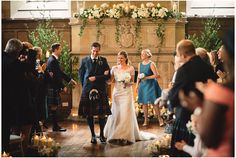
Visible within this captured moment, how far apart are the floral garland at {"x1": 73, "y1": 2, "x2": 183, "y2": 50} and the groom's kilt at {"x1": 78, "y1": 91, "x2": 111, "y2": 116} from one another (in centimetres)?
298

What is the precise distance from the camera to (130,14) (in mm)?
10320

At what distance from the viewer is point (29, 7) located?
11758 millimetres

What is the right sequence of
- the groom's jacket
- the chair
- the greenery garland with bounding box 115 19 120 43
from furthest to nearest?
the greenery garland with bounding box 115 19 120 43 < the groom's jacket < the chair

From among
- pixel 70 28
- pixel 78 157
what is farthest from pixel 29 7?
pixel 78 157

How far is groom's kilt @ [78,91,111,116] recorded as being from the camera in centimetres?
755

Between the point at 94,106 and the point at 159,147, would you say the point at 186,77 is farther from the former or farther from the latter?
the point at 94,106

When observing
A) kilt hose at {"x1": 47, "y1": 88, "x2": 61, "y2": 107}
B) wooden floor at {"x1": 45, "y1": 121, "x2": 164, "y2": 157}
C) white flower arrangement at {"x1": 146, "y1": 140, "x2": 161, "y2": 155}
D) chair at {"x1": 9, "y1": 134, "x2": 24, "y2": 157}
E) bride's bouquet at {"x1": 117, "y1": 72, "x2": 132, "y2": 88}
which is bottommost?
wooden floor at {"x1": 45, "y1": 121, "x2": 164, "y2": 157}

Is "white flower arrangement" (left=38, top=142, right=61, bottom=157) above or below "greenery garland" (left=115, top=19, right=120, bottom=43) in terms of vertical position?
below

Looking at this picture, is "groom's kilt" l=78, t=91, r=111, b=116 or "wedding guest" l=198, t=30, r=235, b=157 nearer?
"wedding guest" l=198, t=30, r=235, b=157

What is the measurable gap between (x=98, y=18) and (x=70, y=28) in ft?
3.68

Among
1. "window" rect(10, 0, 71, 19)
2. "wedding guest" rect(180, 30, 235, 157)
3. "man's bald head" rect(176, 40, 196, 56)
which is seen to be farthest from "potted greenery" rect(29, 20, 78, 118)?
"wedding guest" rect(180, 30, 235, 157)

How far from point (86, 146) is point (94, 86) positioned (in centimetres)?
85

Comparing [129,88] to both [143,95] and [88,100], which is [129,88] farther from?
[143,95]

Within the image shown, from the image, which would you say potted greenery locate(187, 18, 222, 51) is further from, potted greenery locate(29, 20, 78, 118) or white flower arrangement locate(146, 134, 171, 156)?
white flower arrangement locate(146, 134, 171, 156)
